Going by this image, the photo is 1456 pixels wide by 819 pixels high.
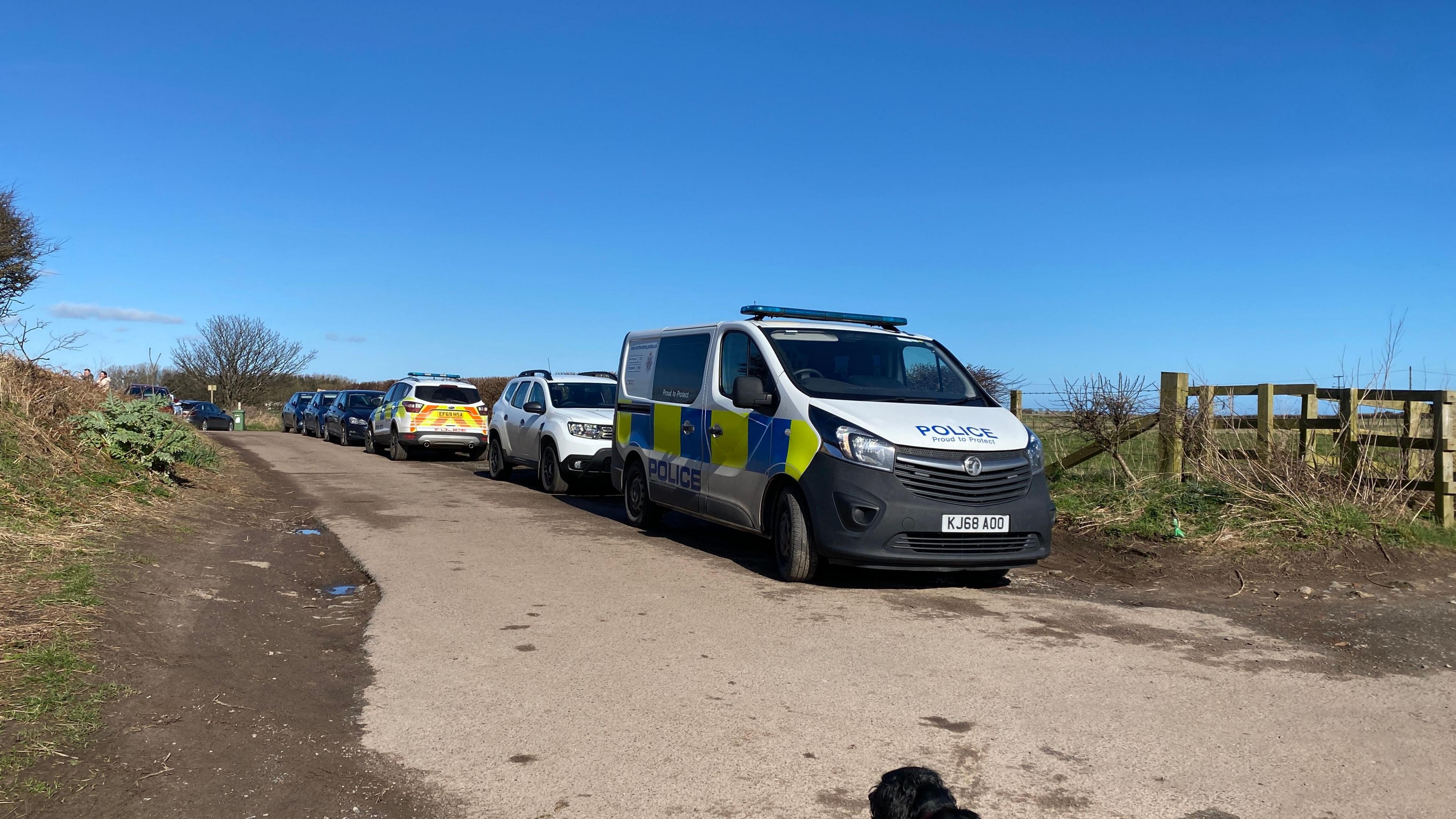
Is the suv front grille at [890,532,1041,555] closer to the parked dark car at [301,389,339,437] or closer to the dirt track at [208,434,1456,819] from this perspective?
the dirt track at [208,434,1456,819]

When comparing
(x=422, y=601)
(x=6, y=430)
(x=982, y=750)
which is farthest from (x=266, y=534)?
(x=982, y=750)

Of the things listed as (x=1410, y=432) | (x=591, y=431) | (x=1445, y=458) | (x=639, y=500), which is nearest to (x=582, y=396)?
(x=591, y=431)

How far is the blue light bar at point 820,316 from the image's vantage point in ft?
29.3

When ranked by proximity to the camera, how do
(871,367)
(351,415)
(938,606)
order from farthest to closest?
(351,415) → (871,367) → (938,606)

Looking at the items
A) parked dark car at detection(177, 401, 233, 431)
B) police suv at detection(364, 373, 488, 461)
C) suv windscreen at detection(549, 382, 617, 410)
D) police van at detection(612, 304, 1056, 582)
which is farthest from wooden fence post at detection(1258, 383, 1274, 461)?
parked dark car at detection(177, 401, 233, 431)

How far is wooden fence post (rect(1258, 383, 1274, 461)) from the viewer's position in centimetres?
1006

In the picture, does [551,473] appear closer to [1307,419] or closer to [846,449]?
[846,449]

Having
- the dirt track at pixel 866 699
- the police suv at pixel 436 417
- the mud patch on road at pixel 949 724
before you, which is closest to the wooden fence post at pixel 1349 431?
the dirt track at pixel 866 699

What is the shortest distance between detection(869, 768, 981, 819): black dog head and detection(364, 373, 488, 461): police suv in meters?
18.4

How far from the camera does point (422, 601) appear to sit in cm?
684

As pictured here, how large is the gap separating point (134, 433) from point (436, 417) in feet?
29.9

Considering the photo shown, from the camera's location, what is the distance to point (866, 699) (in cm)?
480

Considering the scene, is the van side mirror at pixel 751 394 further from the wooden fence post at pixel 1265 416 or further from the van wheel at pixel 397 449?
the van wheel at pixel 397 449

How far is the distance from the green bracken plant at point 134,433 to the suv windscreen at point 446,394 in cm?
823
